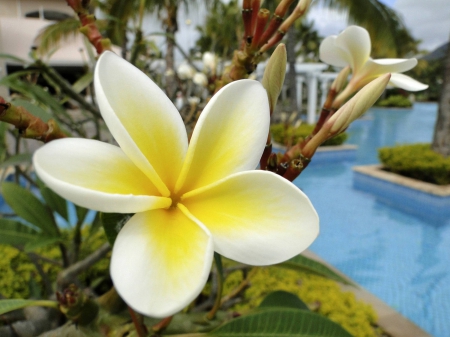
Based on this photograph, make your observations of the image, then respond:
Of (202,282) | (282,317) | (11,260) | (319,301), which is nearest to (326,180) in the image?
(319,301)

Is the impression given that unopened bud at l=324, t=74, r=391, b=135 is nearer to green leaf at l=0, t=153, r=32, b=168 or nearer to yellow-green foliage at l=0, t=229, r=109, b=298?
green leaf at l=0, t=153, r=32, b=168

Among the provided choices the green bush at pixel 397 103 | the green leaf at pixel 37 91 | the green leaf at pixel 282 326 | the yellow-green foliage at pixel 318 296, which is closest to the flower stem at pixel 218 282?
the green leaf at pixel 282 326

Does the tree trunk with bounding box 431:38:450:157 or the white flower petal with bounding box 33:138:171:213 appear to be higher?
the white flower petal with bounding box 33:138:171:213

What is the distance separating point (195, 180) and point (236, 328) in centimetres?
37

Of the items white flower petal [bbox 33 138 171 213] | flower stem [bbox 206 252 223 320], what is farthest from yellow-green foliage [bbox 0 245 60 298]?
white flower petal [bbox 33 138 171 213]

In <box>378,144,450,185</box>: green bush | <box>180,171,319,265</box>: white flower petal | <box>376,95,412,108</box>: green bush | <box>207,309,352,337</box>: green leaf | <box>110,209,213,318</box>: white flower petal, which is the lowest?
<box>376,95,412,108</box>: green bush

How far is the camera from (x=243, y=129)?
327 millimetres

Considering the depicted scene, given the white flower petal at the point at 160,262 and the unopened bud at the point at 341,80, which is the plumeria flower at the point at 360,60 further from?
the white flower petal at the point at 160,262

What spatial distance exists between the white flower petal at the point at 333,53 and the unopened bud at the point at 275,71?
0.17 meters

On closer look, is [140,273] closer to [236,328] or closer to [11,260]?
[236,328]

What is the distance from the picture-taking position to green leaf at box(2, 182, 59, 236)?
0.89m

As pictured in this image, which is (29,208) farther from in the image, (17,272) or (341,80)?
(341,80)

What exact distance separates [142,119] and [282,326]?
17.6 inches

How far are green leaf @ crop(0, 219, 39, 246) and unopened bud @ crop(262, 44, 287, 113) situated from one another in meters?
0.73
